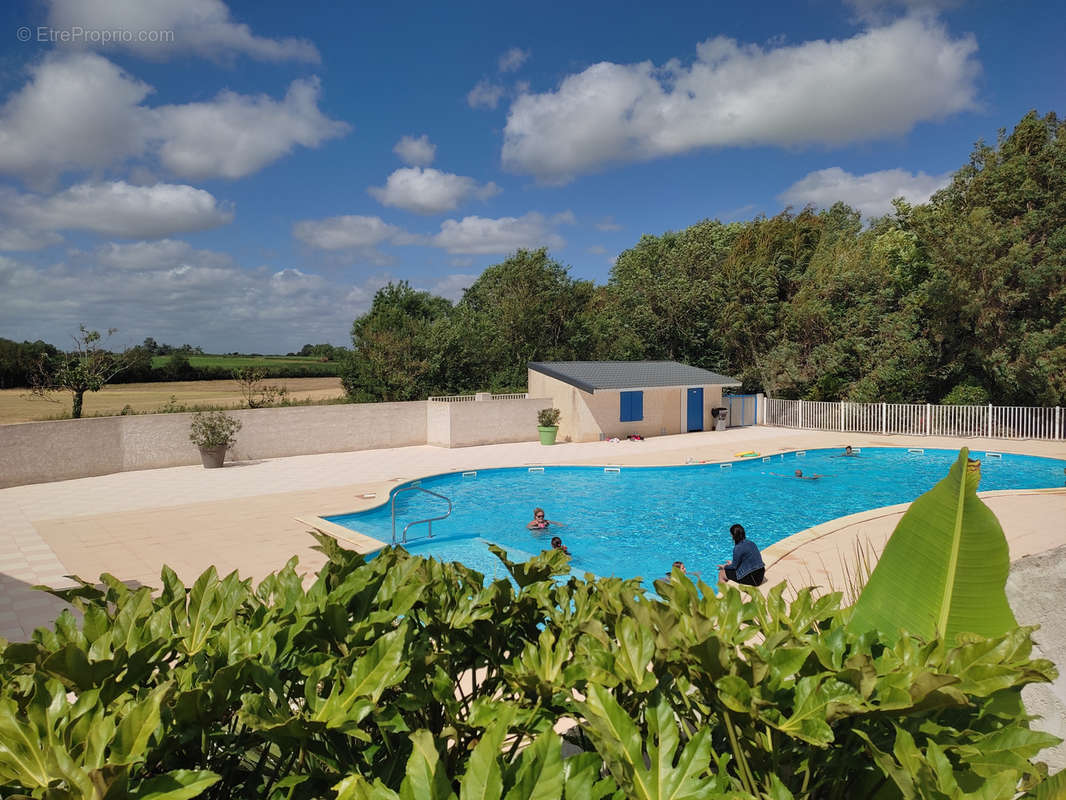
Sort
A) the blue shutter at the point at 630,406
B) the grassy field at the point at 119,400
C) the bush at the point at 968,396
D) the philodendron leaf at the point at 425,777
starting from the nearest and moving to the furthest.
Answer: the philodendron leaf at the point at 425,777 < the grassy field at the point at 119,400 < the blue shutter at the point at 630,406 < the bush at the point at 968,396

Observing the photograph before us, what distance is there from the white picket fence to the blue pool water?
3708 millimetres

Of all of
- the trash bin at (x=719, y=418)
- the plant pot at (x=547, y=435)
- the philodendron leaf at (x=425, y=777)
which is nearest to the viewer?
the philodendron leaf at (x=425, y=777)

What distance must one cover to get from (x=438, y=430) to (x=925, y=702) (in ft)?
67.3

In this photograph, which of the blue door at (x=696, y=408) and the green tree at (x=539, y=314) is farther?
the green tree at (x=539, y=314)

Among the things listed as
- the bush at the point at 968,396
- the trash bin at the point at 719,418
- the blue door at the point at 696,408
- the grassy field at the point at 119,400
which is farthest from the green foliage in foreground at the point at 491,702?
the bush at the point at 968,396

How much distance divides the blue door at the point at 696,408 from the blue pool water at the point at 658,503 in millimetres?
5765

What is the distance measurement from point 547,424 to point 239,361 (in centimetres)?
3142

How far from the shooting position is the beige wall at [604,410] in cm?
2297

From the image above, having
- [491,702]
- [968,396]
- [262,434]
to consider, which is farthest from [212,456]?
[968,396]

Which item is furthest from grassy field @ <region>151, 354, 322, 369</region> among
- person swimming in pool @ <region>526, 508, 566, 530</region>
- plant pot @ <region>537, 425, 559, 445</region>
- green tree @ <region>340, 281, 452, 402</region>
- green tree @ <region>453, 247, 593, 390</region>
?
person swimming in pool @ <region>526, 508, 566, 530</region>

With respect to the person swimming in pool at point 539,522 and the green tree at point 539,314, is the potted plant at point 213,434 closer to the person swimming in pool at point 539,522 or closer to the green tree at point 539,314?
the person swimming in pool at point 539,522

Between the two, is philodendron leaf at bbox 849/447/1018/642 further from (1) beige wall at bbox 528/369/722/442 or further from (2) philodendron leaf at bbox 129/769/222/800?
(1) beige wall at bbox 528/369/722/442

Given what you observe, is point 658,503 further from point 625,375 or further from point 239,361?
point 239,361

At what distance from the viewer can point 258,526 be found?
10734 mm
